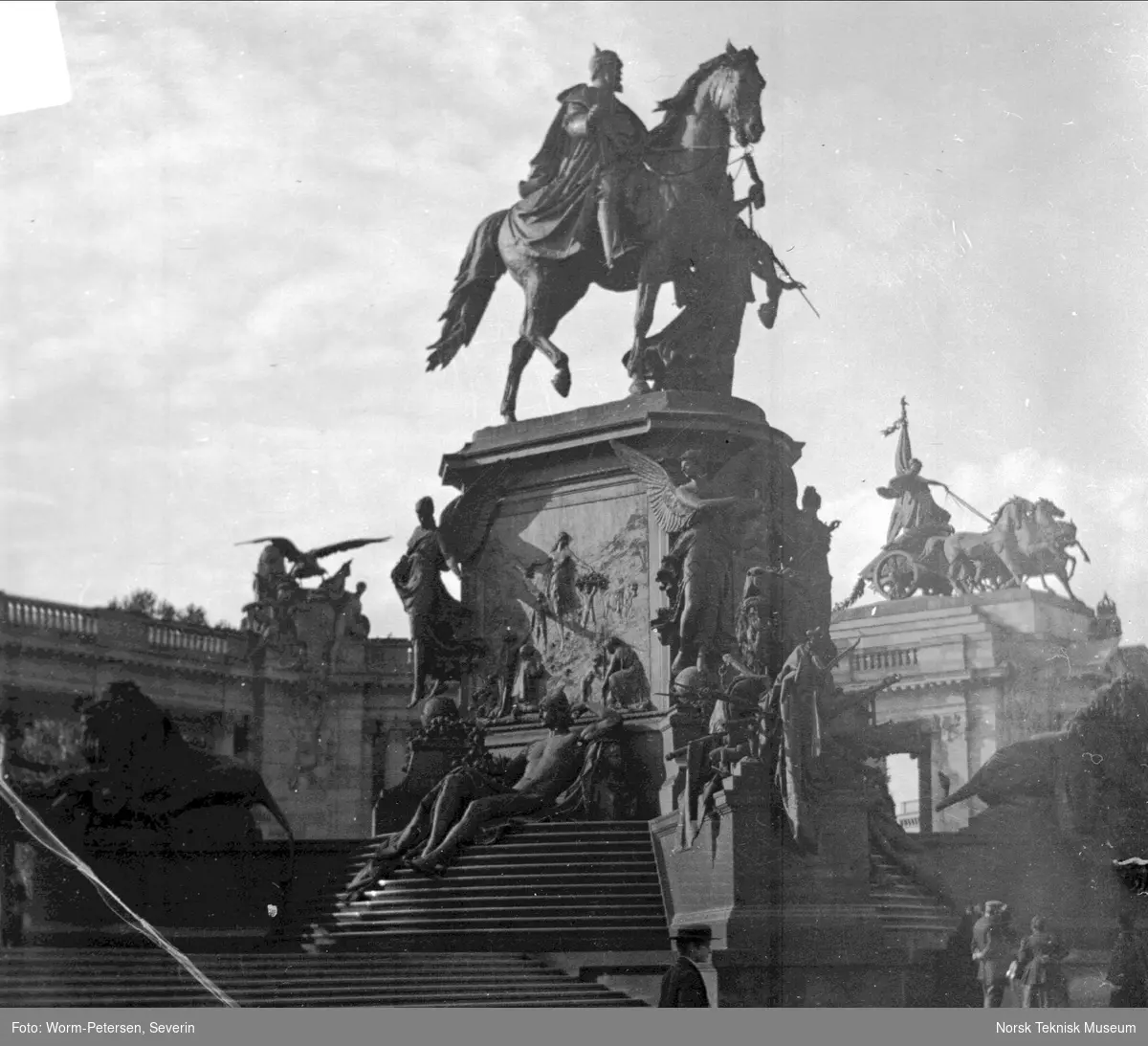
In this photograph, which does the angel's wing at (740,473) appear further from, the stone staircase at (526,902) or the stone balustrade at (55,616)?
the stone balustrade at (55,616)

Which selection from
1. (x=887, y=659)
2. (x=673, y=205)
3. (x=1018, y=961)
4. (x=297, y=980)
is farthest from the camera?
(x=887, y=659)

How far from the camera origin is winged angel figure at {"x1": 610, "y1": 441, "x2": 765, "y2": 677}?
23.2 metres

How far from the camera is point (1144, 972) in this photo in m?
18.6

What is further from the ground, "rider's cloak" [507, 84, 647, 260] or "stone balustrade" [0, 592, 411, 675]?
"rider's cloak" [507, 84, 647, 260]

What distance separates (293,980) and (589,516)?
29.8ft

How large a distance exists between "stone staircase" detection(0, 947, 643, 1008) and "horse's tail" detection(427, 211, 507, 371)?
36.6 feet

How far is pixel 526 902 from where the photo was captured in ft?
65.0

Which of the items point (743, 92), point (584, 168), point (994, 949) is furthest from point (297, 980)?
point (743, 92)

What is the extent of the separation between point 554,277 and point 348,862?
349 inches

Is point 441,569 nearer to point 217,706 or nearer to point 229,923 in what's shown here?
point 229,923

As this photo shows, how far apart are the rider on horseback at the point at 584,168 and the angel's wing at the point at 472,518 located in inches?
132

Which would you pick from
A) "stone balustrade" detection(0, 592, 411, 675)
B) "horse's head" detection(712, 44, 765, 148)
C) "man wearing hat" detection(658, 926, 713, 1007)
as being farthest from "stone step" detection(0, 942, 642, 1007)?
"stone balustrade" detection(0, 592, 411, 675)

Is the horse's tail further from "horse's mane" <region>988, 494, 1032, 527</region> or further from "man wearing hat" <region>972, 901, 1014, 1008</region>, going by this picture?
"horse's mane" <region>988, 494, 1032, 527</region>

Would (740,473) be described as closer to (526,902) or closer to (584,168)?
(584,168)
